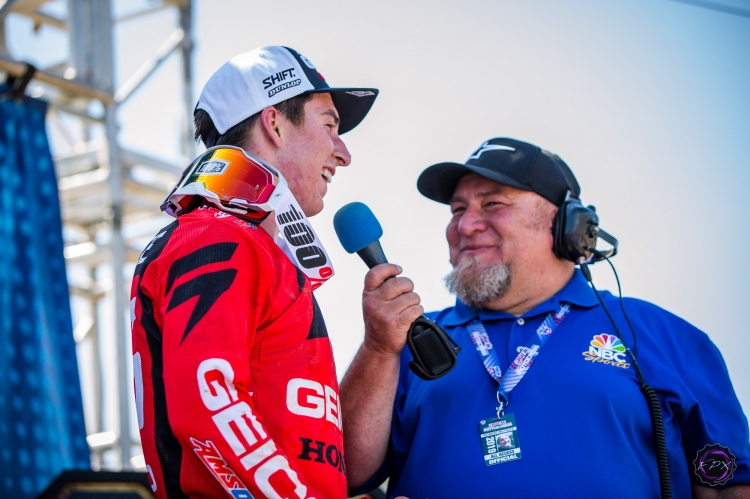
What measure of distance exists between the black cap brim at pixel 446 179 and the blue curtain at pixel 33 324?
214 centimetres

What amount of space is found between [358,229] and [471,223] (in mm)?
949

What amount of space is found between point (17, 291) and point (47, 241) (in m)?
0.34

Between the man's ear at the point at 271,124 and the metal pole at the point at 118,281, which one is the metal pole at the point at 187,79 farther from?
the man's ear at the point at 271,124

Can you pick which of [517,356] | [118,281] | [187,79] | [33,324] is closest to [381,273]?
[517,356]

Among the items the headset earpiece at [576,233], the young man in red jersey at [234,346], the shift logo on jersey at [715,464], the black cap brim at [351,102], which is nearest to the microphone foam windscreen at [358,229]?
the young man in red jersey at [234,346]

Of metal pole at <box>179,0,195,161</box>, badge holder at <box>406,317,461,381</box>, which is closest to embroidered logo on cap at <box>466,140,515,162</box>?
badge holder at <box>406,317,461,381</box>

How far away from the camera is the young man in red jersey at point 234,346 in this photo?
1.43 m

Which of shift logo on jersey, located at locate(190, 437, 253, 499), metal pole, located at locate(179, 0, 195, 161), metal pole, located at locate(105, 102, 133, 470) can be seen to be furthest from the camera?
metal pole, located at locate(179, 0, 195, 161)

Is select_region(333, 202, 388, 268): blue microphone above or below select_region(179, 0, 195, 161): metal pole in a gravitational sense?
below

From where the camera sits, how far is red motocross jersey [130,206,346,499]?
1423 millimetres

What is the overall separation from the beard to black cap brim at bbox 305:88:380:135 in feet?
2.34

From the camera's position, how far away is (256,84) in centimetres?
208

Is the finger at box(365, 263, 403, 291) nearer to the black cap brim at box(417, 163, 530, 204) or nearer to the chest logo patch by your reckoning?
the chest logo patch

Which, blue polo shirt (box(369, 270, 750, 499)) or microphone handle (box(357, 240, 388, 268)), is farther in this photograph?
blue polo shirt (box(369, 270, 750, 499))
